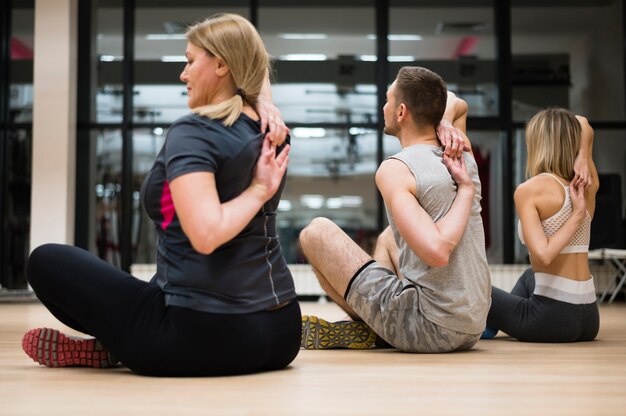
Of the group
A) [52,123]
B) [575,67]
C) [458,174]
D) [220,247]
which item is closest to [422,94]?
[458,174]

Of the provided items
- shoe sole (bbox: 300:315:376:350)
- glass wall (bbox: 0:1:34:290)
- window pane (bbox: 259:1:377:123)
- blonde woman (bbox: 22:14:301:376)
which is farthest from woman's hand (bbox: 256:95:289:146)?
glass wall (bbox: 0:1:34:290)

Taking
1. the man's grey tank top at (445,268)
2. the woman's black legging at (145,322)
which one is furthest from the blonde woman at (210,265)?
the man's grey tank top at (445,268)

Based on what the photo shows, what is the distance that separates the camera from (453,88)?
8.54 metres

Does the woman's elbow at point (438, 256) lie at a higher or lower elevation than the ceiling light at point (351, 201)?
lower

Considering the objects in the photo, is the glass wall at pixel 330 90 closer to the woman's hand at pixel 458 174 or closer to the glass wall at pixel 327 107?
the glass wall at pixel 327 107

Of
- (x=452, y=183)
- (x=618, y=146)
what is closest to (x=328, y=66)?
(x=618, y=146)

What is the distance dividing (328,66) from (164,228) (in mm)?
6929

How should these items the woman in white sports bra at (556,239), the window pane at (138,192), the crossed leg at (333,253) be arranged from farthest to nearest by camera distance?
the window pane at (138,192)
the woman in white sports bra at (556,239)
the crossed leg at (333,253)

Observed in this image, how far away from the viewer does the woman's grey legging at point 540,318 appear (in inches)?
124

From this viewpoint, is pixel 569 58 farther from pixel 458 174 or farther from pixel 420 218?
pixel 420 218

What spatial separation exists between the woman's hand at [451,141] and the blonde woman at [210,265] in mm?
710

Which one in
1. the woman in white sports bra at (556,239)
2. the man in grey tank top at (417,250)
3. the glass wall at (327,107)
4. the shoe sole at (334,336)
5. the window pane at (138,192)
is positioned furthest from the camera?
the glass wall at (327,107)

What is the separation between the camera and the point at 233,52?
6.55ft

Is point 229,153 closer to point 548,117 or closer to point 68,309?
point 68,309
